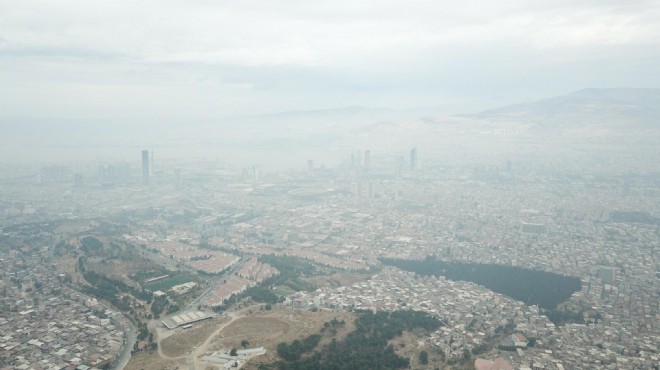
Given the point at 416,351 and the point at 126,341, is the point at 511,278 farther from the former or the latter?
the point at 126,341

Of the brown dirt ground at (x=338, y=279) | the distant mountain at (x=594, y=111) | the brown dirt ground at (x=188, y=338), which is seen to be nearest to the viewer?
the brown dirt ground at (x=188, y=338)

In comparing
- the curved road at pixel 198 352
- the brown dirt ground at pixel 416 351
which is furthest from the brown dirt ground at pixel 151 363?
the brown dirt ground at pixel 416 351

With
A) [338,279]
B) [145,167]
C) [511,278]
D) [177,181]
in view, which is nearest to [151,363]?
[338,279]

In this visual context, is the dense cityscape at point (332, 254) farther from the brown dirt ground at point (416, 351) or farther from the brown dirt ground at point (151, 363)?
the brown dirt ground at point (151, 363)

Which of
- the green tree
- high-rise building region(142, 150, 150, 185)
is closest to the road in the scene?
the green tree

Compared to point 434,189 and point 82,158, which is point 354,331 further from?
point 82,158
